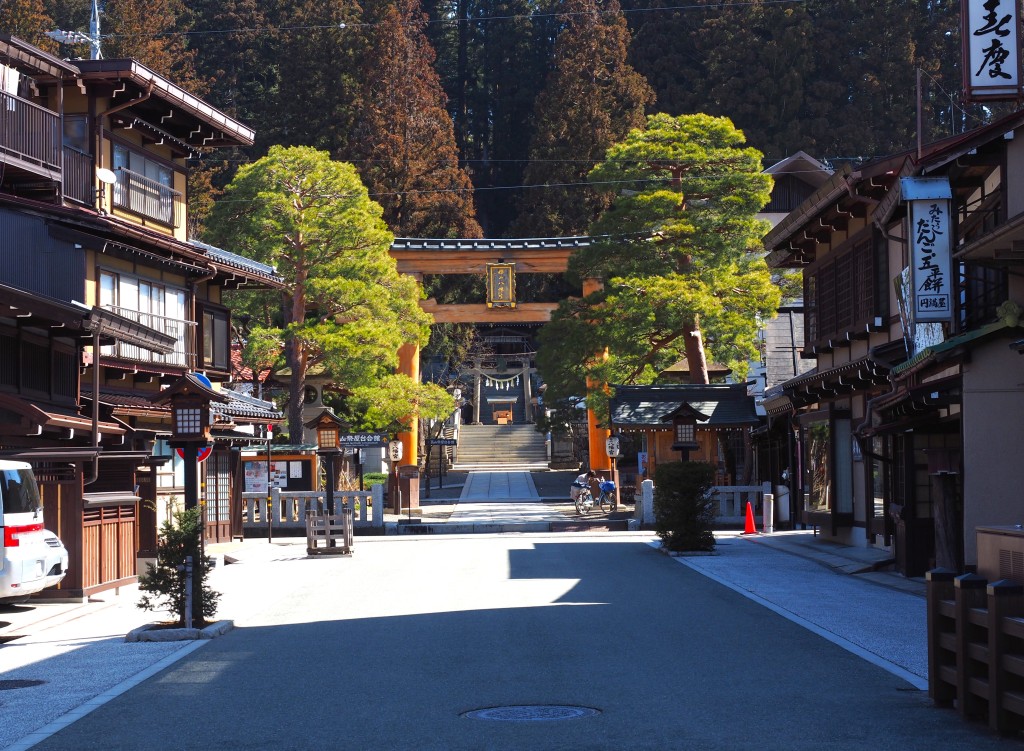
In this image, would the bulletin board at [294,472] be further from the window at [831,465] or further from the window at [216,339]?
the window at [831,465]

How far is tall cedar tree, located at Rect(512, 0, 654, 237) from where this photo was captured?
210ft

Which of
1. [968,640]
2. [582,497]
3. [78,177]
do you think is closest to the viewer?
[968,640]

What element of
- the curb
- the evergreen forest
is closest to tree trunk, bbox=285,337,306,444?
the curb

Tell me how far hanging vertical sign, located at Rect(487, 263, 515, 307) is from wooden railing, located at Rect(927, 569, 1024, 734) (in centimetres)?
3778

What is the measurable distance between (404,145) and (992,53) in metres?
50.7

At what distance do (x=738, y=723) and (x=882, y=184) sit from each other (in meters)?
16.1

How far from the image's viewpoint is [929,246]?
17969mm

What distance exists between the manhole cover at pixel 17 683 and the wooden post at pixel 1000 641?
7.96 m

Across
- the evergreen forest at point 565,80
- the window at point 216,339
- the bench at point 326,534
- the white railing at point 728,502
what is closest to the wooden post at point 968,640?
the bench at point 326,534

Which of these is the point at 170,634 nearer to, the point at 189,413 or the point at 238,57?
the point at 189,413

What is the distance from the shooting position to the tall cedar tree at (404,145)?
211 ft

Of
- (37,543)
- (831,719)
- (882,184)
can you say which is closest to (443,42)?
(882,184)

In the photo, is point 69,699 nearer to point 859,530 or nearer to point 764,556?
point 764,556

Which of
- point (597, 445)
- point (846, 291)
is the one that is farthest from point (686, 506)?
point (597, 445)
